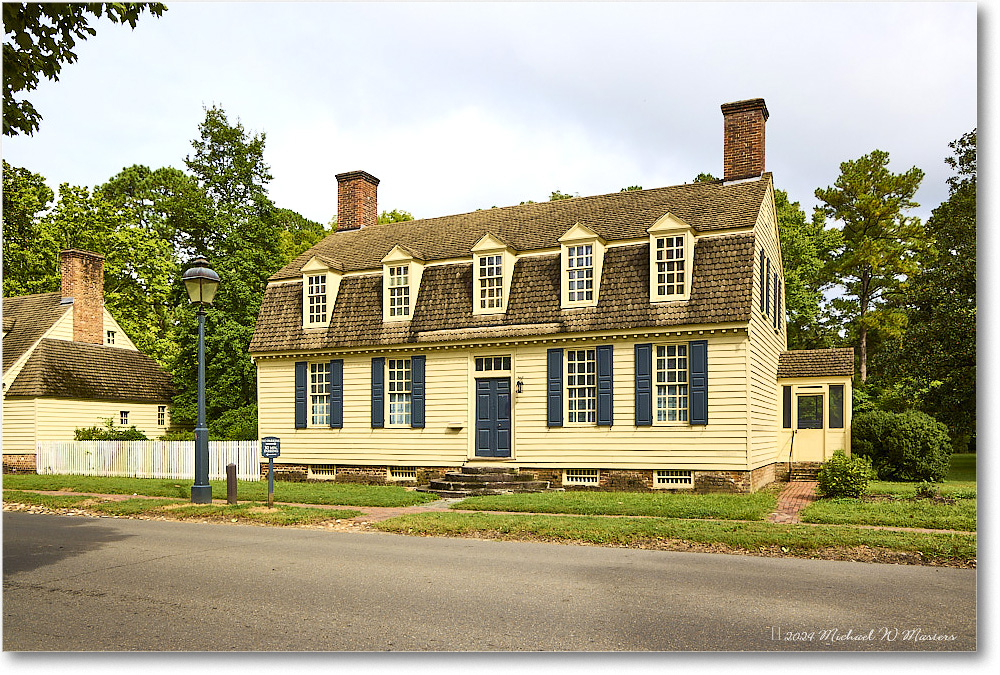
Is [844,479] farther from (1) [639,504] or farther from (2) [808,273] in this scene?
(2) [808,273]

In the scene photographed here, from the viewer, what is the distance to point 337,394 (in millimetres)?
20625

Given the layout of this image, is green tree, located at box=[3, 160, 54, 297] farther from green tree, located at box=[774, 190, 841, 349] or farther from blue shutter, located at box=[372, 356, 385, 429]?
green tree, located at box=[774, 190, 841, 349]

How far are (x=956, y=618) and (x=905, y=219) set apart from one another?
82.4 feet

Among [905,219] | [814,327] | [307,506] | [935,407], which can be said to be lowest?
[307,506]

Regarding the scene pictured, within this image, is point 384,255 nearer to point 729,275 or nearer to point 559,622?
point 729,275

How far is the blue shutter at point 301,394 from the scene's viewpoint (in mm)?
21031

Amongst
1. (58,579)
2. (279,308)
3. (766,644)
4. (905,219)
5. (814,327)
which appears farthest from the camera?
(814,327)

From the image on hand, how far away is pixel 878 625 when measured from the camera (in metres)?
Result: 6.17

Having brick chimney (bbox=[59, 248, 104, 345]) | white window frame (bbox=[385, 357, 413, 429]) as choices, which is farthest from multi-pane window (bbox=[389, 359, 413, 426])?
brick chimney (bbox=[59, 248, 104, 345])

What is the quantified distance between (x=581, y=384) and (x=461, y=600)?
1119 centimetres

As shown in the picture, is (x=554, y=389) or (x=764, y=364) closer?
(x=554, y=389)

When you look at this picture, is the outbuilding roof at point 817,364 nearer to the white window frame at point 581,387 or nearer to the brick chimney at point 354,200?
the white window frame at point 581,387

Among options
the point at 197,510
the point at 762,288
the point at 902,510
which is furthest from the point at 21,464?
the point at 902,510

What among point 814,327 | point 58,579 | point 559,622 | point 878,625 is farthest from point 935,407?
point 58,579
